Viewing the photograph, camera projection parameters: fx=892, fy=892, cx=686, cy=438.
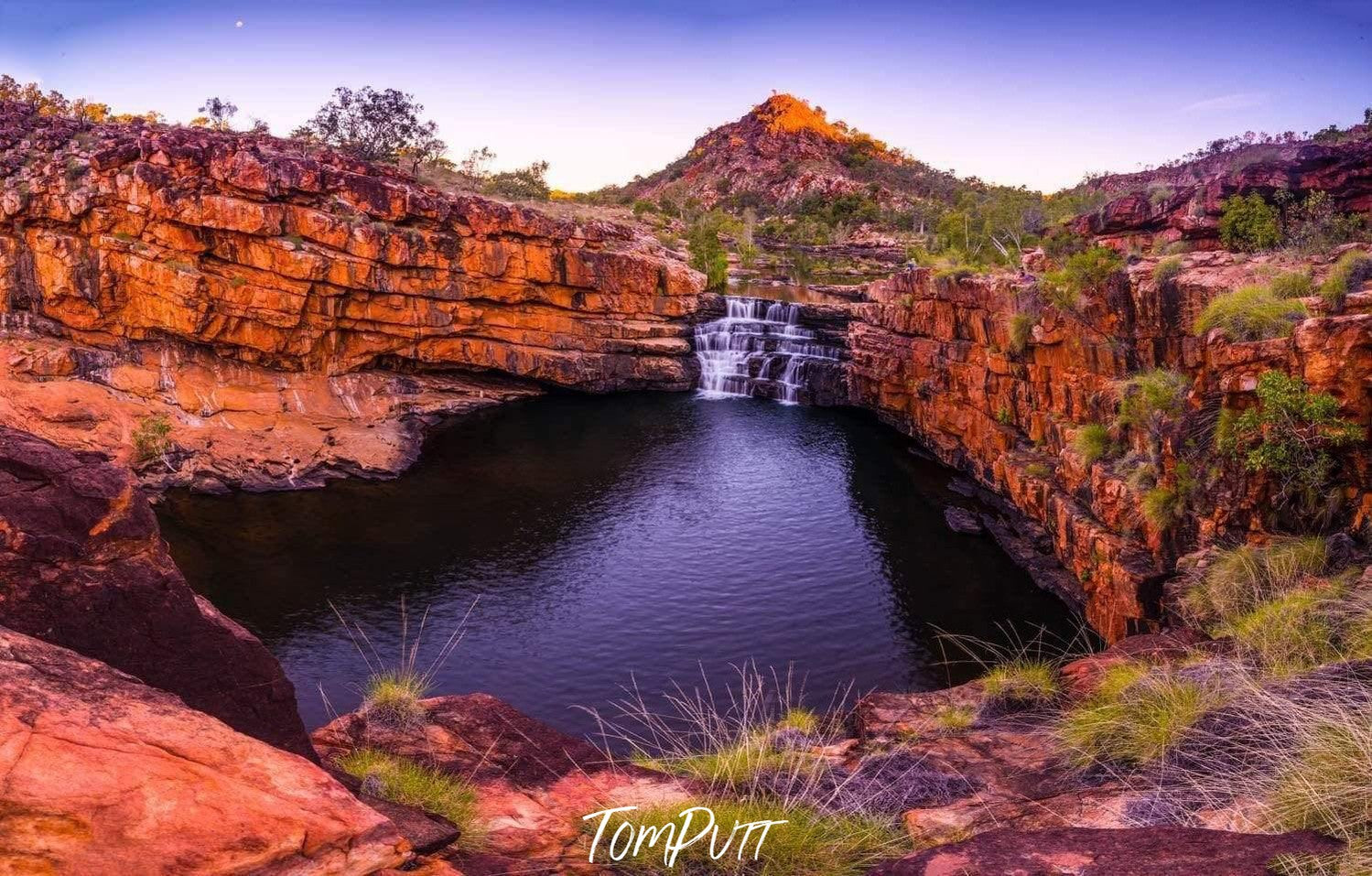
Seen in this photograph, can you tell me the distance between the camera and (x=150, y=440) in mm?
30781

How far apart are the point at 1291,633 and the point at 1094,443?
1260cm

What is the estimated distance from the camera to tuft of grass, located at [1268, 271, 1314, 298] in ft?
54.3

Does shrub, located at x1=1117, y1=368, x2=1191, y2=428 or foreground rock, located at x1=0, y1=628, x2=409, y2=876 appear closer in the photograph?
foreground rock, located at x1=0, y1=628, x2=409, y2=876

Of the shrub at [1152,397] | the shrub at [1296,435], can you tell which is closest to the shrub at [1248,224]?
the shrub at [1152,397]

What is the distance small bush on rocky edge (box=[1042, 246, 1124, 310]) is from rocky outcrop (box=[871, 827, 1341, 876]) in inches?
792

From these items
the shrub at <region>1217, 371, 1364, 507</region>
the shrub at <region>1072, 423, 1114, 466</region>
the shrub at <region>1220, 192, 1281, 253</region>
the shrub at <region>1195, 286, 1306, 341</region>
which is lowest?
the shrub at <region>1072, 423, 1114, 466</region>

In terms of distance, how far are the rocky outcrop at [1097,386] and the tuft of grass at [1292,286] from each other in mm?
476

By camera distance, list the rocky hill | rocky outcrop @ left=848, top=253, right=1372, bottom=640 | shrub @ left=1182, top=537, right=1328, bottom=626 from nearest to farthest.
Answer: shrub @ left=1182, top=537, right=1328, bottom=626 → rocky outcrop @ left=848, top=253, right=1372, bottom=640 → the rocky hill

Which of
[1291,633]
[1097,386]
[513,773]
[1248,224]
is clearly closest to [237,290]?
[1097,386]

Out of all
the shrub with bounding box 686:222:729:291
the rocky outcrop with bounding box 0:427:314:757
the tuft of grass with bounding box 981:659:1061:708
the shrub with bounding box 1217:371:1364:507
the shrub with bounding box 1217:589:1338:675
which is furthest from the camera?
the shrub with bounding box 686:222:729:291

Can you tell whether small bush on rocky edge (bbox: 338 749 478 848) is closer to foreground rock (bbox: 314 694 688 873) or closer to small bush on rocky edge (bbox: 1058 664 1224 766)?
foreground rock (bbox: 314 694 688 873)

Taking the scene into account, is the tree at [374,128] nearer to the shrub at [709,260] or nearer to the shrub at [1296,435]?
the shrub at [709,260]

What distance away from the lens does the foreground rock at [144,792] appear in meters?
4.07

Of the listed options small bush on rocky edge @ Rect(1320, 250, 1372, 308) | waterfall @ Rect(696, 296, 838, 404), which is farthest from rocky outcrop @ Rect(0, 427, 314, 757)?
waterfall @ Rect(696, 296, 838, 404)
